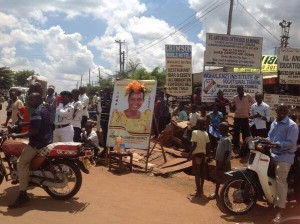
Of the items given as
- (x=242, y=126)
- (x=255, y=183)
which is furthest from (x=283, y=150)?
(x=242, y=126)

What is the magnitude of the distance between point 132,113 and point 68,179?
3.49 meters

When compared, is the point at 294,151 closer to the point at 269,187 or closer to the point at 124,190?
the point at 269,187

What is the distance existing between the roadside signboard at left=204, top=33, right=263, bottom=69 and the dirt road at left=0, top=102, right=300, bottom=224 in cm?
551

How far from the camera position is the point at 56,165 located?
660 cm

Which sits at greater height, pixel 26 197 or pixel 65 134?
pixel 65 134

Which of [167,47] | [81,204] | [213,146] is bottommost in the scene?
[81,204]

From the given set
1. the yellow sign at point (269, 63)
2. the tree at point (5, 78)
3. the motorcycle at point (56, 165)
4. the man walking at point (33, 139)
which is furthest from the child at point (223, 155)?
the tree at point (5, 78)

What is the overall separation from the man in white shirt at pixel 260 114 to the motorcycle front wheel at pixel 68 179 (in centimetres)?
544

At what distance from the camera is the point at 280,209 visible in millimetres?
6348

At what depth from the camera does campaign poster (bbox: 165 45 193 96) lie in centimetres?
1242

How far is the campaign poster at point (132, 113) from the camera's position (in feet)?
31.8

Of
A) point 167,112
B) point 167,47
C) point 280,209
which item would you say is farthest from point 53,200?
point 167,112

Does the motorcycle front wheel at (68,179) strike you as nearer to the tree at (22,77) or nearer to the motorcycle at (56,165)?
the motorcycle at (56,165)

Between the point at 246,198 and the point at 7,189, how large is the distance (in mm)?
4160
